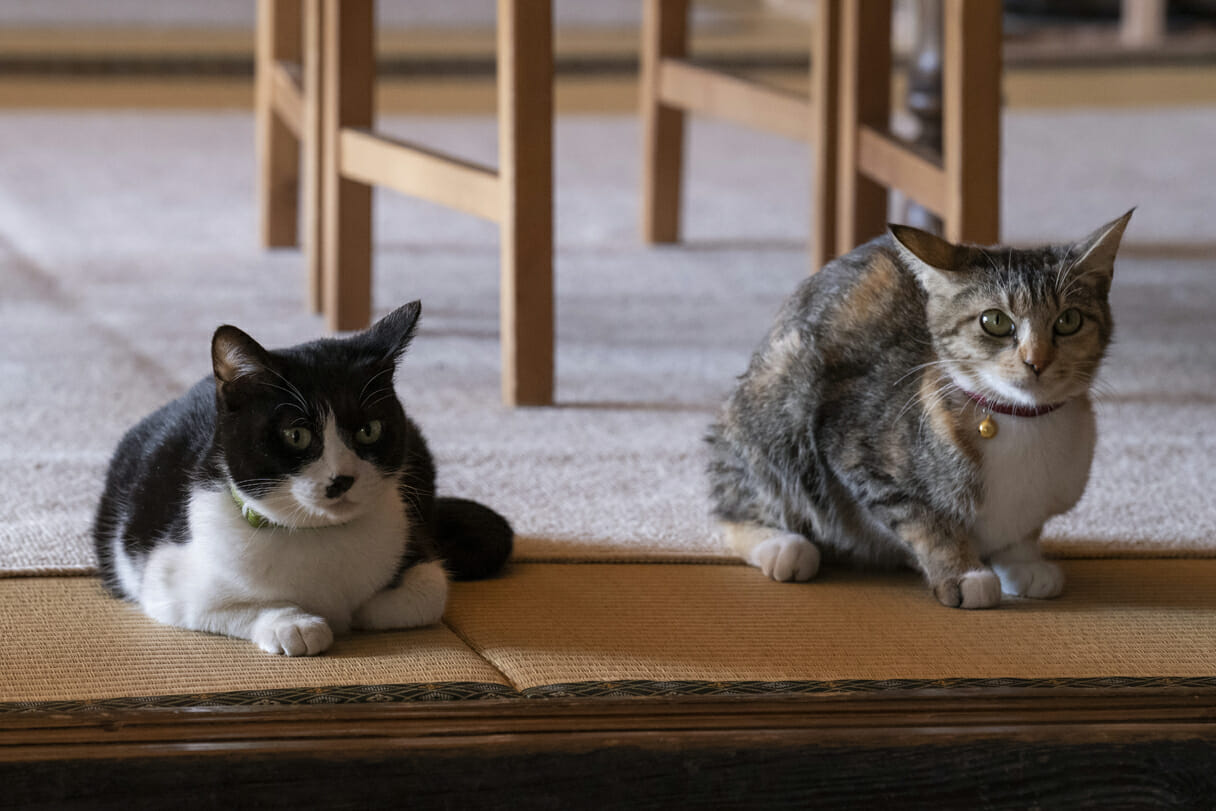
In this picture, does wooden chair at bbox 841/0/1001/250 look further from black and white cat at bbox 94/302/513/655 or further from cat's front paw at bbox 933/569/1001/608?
black and white cat at bbox 94/302/513/655

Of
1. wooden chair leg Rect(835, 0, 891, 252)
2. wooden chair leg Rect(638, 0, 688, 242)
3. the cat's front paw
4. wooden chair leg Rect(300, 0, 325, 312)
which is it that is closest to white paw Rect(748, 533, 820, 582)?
the cat's front paw

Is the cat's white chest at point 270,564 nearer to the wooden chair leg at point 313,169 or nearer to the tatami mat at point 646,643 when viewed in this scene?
the tatami mat at point 646,643

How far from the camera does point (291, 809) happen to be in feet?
2.84

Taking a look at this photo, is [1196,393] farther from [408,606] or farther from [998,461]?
[408,606]

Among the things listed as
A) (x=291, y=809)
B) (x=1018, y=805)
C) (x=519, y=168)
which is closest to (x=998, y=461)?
(x=1018, y=805)

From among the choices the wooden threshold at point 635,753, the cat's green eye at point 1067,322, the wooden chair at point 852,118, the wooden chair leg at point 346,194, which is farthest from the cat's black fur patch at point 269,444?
the wooden chair leg at point 346,194

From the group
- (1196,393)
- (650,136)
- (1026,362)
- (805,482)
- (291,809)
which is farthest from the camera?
(650,136)

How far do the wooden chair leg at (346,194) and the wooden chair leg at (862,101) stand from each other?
0.62 metres

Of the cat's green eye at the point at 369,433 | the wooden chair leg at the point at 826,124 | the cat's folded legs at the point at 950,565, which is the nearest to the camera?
the cat's green eye at the point at 369,433

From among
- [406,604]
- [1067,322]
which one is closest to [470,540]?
[406,604]

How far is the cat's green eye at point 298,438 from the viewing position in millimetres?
936

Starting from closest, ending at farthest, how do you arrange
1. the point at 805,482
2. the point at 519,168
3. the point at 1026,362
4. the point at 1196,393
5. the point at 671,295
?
the point at 1026,362
the point at 805,482
the point at 519,168
the point at 1196,393
the point at 671,295

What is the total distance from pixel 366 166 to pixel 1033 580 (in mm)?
1067

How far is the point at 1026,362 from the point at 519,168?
2.40 feet
